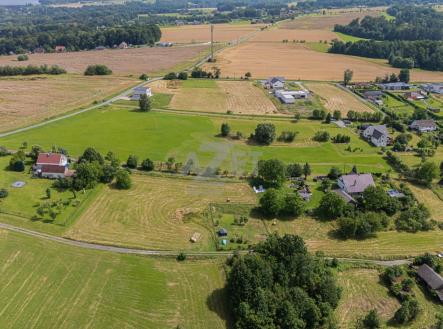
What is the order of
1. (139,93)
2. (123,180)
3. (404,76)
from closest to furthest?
(123,180), (139,93), (404,76)

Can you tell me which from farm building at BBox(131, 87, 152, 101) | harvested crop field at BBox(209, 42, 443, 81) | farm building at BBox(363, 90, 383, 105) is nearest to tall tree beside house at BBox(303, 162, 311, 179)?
farm building at BBox(363, 90, 383, 105)

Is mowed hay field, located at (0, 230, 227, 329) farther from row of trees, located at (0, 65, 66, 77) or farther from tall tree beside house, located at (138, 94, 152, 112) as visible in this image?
row of trees, located at (0, 65, 66, 77)

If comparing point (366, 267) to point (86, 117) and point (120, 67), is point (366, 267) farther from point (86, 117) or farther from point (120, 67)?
point (120, 67)

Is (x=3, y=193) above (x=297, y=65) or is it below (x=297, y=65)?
below

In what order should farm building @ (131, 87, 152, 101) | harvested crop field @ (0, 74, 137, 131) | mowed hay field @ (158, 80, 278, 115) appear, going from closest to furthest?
harvested crop field @ (0, 74, 137, 131) < mowed hay field @ (158, 80, 278, 115) < farm building @ (131, 87, 152, 101)

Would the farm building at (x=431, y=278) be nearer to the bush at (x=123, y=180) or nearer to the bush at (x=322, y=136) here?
the bush at (x=322, y=136)

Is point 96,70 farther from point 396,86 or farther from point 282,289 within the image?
point 282,289

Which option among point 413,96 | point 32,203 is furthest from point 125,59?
point 32,203
